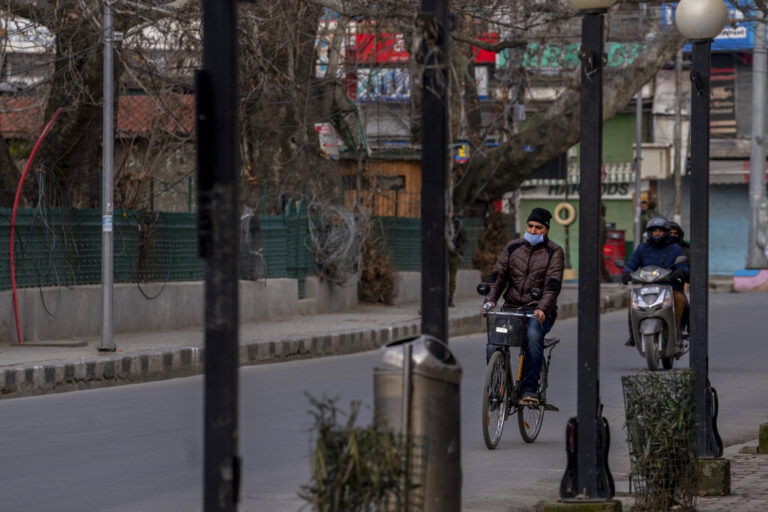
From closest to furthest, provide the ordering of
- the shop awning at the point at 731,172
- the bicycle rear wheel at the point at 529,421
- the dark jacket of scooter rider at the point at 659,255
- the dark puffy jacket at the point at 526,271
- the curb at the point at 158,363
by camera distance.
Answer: the bicycle rear wheel at the point at 529,421
the dark puffy jacket at the point at 526,271
the curb at the point at 158,363
the dark jacket of scooter rider at the point at 659,255
the shop awning at the point at 731,172

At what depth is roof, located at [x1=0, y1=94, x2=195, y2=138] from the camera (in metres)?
25.4

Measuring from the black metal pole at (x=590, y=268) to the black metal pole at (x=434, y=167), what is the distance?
1.63 m

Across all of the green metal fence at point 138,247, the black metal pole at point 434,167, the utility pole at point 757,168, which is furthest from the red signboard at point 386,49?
the black metal pole at point 434,167

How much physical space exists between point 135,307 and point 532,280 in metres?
9.09

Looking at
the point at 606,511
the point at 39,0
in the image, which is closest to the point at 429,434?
the point at 606,511

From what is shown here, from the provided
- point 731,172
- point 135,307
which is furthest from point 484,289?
point 731,172

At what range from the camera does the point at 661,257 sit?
50.8 feet

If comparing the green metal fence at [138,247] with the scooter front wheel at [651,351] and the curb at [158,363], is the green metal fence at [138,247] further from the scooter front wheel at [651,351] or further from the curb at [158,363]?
the scooter front wheel at [651,351]

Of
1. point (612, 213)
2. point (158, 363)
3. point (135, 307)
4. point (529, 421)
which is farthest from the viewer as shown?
point (612, 213)

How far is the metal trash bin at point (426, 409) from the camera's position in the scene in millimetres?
4848

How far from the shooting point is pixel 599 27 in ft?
23.9

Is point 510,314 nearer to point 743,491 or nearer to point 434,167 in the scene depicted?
point 743,491

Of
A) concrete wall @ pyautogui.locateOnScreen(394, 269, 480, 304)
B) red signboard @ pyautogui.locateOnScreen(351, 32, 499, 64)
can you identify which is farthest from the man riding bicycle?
concrete wall @ pyautogui.locateOnScreen(394, 269, 480, 304)

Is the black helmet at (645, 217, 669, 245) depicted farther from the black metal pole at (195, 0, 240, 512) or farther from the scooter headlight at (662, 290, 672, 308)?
the black metal pole at (195, 0, 240, 512)
